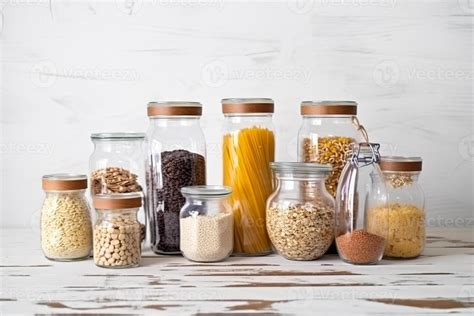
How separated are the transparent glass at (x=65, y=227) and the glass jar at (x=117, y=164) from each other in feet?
0.26

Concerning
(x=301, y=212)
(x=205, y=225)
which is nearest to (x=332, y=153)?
(x=301, y=212)

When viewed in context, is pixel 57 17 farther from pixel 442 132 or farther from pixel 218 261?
pixel 442 132

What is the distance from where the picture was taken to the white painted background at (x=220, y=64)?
1.68 m

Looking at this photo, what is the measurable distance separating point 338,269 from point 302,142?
0.99 feet

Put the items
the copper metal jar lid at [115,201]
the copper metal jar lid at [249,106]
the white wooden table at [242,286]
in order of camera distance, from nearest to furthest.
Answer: the white wooden table at [242,286], the copper metal jar lid at [115,201], the copper metal jar lid at [249,106]

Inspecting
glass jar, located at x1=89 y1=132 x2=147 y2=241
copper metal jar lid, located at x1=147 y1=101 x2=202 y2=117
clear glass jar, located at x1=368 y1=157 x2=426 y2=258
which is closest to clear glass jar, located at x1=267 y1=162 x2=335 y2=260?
clear glass jar, located at x1=368 y1=157 x2=426 y2=258

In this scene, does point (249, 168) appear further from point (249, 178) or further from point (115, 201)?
point (115, 201)

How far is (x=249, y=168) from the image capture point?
1.36 m

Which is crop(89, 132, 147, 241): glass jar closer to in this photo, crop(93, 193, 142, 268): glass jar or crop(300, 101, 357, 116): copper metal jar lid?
crop(93, 193, 142, 268): glass jar

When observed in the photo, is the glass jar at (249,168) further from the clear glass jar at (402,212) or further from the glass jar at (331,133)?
the clear glass jar at (402,212)

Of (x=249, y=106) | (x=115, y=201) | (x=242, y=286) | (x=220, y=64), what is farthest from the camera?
(x=220, y=64)

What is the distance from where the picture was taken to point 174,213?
138 cm

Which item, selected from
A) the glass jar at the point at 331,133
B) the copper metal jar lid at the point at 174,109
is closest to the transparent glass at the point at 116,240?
the copper metal jar lid at the point at 174,109

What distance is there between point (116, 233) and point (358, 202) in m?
0.48
